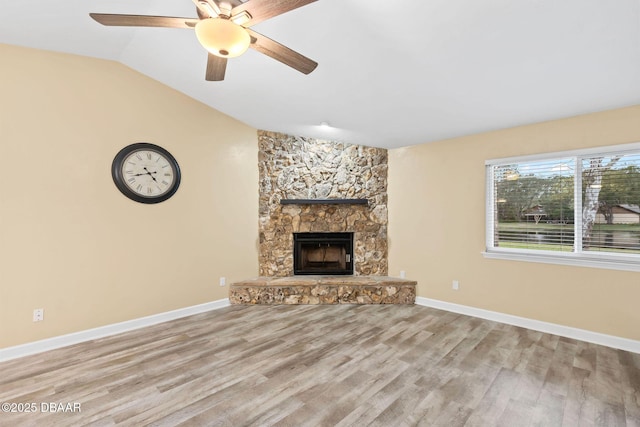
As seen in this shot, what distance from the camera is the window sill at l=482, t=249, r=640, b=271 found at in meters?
2.77

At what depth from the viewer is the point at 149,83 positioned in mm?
3305

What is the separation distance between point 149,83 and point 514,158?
448 cm

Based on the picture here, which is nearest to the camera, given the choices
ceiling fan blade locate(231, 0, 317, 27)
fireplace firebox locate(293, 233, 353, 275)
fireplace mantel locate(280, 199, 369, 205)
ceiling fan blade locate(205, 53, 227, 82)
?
ceiling fan blade locate(231, 0, 317, 27)

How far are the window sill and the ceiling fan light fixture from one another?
3.64 m

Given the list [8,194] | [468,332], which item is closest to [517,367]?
[468,332]

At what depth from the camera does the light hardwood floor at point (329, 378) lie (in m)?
1.83

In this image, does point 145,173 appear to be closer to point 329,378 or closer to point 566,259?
point 329,378

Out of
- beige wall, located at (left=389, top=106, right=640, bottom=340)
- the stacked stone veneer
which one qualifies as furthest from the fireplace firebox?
beige wall, located at (left=389, top=106, right=640, bottom=340)

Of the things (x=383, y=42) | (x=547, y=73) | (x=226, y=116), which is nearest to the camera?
(x=383, y=42)

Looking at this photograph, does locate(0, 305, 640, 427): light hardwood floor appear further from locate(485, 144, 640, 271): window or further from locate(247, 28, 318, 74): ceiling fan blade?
locate(247, 28, 318, 74): ceiling fan blade

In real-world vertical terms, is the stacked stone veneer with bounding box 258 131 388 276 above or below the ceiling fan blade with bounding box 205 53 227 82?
below

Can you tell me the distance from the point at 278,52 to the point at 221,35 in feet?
1.35

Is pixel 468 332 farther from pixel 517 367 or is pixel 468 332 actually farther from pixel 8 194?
pixel 8 194

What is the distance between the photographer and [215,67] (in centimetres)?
200
